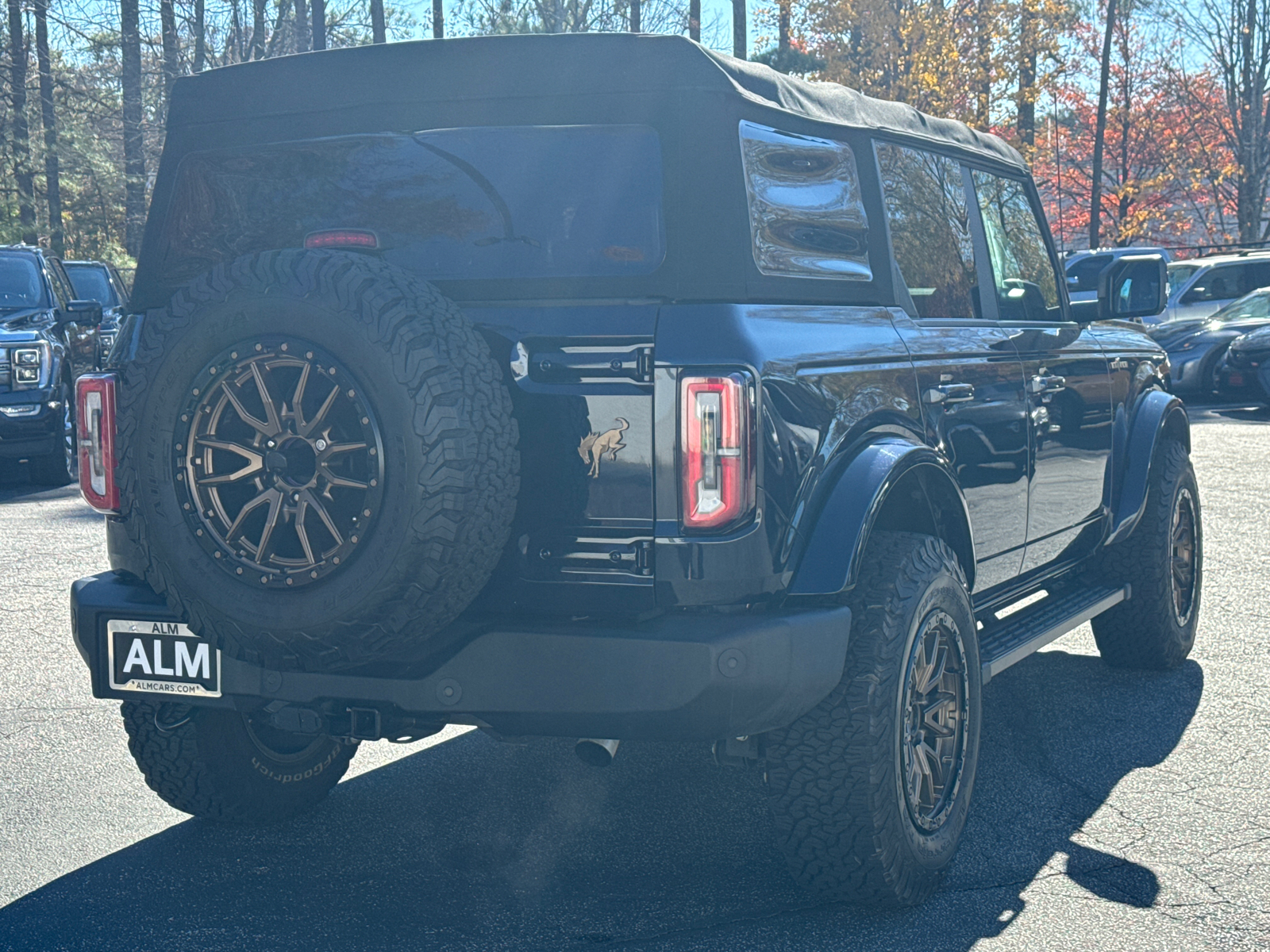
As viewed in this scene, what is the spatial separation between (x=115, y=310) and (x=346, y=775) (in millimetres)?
12371

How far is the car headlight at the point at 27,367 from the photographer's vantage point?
11508 millimetres

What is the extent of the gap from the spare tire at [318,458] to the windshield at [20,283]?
33.8 feet

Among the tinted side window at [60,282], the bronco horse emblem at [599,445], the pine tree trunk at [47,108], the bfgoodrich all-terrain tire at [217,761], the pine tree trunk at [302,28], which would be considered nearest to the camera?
the bronco horse emblem at [599,445]

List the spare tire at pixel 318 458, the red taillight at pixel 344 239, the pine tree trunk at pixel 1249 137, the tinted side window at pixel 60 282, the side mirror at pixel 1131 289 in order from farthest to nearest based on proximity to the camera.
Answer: the pine tree trunk at pixel 1249 137 < the tinted side window at pixel 60 282 < the side mirror at pixel 1131 289 < the red taillight at pixel 344 239 < the spare tire at pixel 318 458

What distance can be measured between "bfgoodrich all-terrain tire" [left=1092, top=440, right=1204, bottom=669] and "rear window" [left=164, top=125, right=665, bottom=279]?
119 inches

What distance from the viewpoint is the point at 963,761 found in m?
3.72

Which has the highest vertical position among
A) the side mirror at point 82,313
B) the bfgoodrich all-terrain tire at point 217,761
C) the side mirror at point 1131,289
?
the side mirror at point 82,313

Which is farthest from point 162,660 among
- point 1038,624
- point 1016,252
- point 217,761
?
point 1016,252

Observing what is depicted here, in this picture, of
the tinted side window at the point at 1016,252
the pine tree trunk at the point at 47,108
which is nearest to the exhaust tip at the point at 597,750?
the tinted side window at the point at 1016,252

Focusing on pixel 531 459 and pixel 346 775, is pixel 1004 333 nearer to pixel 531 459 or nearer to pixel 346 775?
pixel 531 459

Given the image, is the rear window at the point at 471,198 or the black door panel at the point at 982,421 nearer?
the rear window at the point at 471,198

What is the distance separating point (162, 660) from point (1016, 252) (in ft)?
10.7

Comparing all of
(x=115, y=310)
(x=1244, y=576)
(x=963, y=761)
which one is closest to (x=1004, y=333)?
(x=963, y=761)

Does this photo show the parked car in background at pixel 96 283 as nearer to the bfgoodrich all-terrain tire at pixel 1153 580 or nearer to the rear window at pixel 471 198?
the bfgoodrich all-terrain tire at pixel 1153 580
